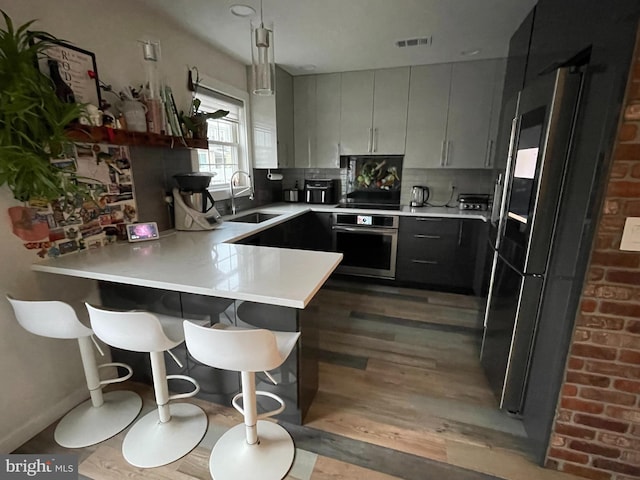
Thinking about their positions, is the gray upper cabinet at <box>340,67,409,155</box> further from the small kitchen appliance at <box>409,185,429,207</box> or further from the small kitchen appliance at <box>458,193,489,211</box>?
the small kitchen appliance at <box>458,193,489,211</box>

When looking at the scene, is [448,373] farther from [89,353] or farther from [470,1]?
[470,1]

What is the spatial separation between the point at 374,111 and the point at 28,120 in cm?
295

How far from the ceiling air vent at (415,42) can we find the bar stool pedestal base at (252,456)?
2978 millimetres

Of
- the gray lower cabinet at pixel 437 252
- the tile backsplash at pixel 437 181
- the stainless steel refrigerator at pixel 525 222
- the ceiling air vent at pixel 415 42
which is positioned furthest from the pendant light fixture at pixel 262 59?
the gray lower cabinet at pixel 437 252

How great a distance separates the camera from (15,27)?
1.42 meters

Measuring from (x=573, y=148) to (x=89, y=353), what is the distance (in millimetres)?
2539

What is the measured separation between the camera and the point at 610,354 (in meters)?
1.23

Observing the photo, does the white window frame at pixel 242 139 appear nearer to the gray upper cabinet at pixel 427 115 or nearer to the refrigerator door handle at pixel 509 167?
the gray upper cabinet at pixel 427 115

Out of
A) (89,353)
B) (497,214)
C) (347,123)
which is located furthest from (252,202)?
(497,214)

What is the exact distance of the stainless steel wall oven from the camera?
11.0 ft

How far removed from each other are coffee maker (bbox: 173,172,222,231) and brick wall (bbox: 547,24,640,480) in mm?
2241

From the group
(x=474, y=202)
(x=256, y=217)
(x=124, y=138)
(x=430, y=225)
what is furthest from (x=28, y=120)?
(x=474, y=202)

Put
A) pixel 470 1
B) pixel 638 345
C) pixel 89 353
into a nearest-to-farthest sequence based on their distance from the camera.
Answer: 1. pixel 638 345
2. pixel 89 353
3. pixel 470 1

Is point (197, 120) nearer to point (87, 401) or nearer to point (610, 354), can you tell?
point (87, 401)
